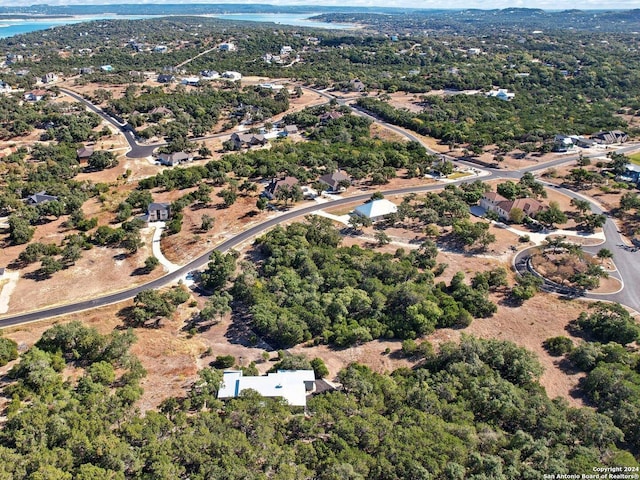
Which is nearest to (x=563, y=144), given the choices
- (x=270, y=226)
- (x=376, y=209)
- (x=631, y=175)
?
(x=631, y=175)

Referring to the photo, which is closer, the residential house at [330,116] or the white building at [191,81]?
the residential house at [330,116]

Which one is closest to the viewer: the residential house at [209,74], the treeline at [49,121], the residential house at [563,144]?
the residential house at [563,144]

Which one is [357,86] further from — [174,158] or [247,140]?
[174,158]

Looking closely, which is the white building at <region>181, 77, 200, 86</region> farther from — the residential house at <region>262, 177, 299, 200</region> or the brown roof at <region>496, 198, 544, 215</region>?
the brown roof at <region>496, 198, 544, 215</region>

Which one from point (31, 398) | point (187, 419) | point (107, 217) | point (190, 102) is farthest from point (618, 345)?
point (190, 102)

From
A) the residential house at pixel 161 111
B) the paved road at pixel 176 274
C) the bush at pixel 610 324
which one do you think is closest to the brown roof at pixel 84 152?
the residential house at pixel 161 111

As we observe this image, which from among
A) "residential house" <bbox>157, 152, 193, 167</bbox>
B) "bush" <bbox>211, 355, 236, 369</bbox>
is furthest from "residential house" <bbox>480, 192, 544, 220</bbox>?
"residential house" <bbox>157, 152, 193, 167</bbox>

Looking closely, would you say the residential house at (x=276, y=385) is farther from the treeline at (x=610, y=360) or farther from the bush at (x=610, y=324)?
the bush at (x=610, y=324)
